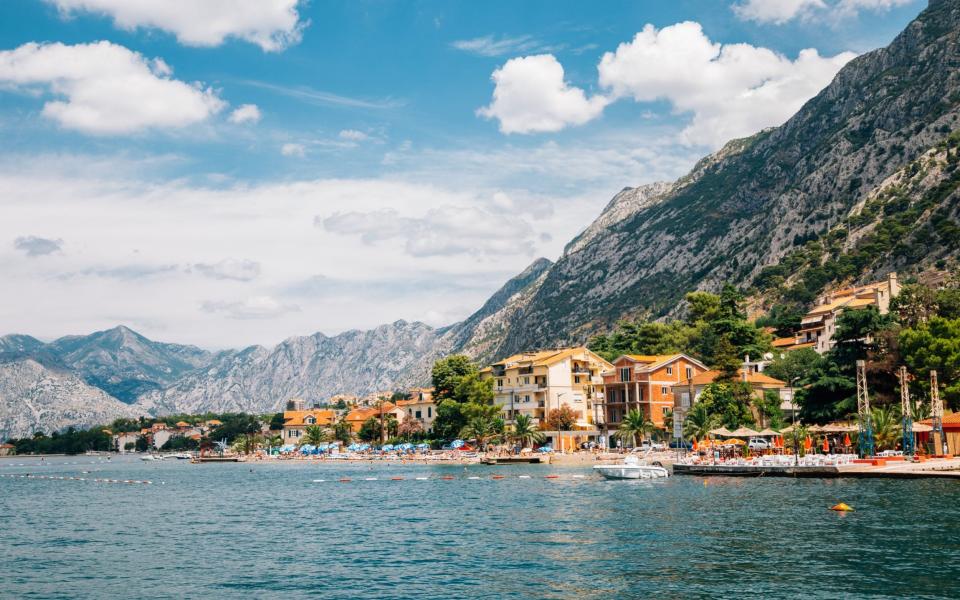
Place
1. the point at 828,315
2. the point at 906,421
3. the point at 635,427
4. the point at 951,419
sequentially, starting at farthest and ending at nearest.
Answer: the point at 828,315 → the point at 635,427 → the point at 951,419 → the point at 906,421

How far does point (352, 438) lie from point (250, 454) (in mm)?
27750

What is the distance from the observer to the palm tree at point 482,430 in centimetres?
13788

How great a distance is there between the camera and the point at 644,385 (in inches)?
5012

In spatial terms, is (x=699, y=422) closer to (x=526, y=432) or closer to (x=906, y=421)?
(x=906, y=421)

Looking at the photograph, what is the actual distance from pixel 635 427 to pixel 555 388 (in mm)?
22060

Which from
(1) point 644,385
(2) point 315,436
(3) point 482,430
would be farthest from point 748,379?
(2) point 315,436

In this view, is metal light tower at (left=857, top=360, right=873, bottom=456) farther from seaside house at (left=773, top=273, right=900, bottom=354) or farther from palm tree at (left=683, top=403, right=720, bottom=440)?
seaside house at (left=773, top=273, right=900, bottom=354)

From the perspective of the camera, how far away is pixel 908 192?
193 m

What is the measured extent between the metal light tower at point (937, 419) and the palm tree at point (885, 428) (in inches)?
161

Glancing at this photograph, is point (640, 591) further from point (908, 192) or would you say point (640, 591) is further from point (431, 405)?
point (908, 192)

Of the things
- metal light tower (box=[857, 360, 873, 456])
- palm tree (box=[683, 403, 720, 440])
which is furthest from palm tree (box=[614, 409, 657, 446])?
metal light tower (box=[857, 360, 873, 456])

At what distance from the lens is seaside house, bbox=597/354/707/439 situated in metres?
127

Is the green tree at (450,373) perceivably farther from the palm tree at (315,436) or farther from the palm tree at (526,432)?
the palm tree at (315,436)

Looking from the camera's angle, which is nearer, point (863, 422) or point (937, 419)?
point (937, 419)
